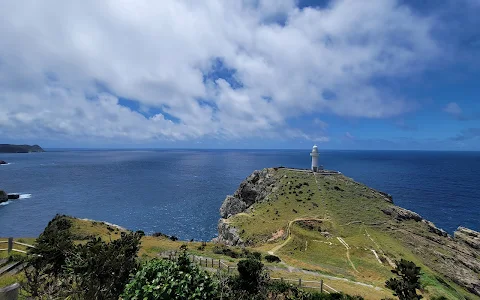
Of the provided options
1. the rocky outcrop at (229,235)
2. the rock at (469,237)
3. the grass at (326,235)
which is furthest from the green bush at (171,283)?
the rock at (469,237)

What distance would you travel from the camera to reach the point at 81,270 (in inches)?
518

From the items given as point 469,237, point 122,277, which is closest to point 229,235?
point 122,277

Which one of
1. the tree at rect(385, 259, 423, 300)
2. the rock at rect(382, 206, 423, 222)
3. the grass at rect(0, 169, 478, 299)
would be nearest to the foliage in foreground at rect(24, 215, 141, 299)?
the grass at rect(0, 169, 478, 299)

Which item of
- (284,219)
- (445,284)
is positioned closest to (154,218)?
(284,219)

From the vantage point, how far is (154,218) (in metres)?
103

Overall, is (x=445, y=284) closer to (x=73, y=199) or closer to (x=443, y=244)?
(x=443, y=244)

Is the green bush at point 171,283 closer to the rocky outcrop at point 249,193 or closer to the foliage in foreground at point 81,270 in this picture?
the foliage in foreground at point 81,270

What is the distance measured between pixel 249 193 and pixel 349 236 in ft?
162

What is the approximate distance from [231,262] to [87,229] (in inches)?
1121

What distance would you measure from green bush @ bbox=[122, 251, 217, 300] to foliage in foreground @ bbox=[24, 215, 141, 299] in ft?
5.23

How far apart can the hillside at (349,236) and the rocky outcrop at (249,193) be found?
3.74 m

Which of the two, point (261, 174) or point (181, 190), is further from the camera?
point (181, 190)

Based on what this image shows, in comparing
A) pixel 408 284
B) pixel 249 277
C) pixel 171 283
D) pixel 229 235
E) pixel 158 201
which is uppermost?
pixel 171 283

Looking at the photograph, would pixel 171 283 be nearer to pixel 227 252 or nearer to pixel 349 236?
pixel 227 252
